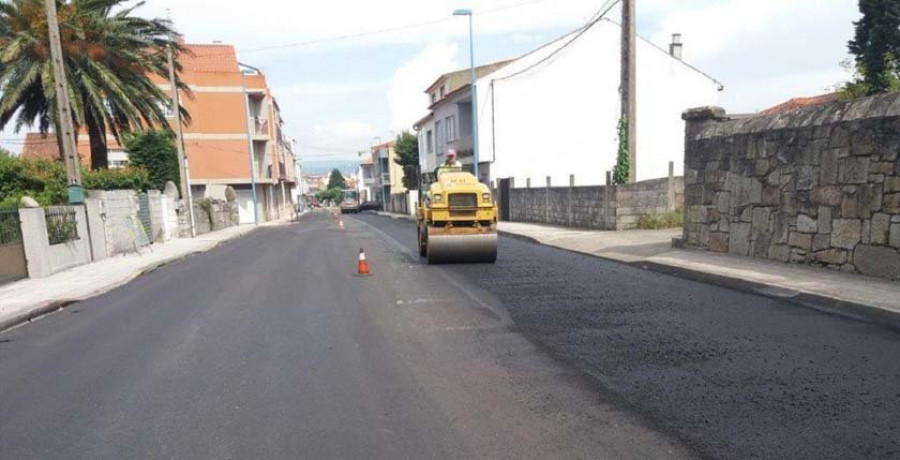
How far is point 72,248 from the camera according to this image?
15.2 meters

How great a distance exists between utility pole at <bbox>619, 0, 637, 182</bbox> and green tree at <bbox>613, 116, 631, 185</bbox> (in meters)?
0.09

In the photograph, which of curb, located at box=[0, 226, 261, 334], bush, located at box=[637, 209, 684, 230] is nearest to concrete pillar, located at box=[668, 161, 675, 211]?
bush, located at box=[637, 209, 684, 230]

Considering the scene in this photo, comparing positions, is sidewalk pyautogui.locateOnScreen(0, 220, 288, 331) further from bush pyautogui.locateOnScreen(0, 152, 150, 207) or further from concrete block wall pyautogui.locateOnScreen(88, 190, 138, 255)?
bush pyautogui.locateOnScreen(0, 152, 150, 207)

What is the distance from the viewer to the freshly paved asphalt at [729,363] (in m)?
3.90

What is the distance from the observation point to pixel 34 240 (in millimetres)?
13188

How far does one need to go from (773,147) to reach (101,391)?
411 inches

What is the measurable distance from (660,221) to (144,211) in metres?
17.6

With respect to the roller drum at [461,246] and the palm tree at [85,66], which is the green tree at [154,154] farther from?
Result: the roller drum at [461,246]

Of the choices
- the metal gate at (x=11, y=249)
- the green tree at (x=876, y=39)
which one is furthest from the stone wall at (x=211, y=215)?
the green tree at (x=876, y=39)

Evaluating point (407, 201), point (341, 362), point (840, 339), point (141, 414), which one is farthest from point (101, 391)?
point (407, 201)

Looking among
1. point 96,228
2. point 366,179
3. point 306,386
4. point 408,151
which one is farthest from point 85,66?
point 366,179

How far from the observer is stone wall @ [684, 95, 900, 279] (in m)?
8.41

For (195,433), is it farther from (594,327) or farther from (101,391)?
(594,327)

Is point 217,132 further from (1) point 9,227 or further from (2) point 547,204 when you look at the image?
(1) point 9,227
